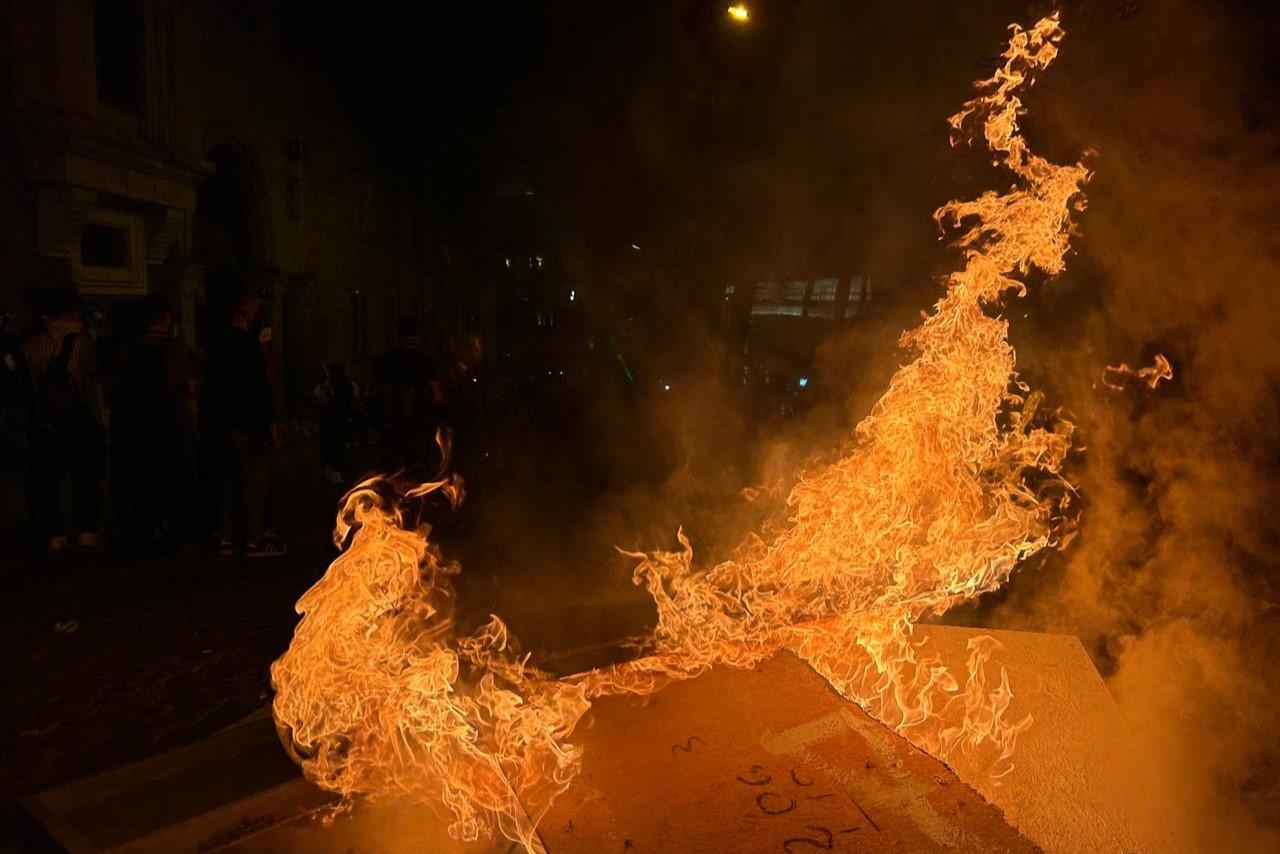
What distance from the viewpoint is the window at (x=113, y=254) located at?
9.61m

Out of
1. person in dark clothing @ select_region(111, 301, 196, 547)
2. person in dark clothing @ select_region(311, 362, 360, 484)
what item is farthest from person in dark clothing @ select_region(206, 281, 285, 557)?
person in dark clothing @ select_region(311, 362, 360, 484)

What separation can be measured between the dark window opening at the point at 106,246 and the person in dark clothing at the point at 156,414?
12.7ft

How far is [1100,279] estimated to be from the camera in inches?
225

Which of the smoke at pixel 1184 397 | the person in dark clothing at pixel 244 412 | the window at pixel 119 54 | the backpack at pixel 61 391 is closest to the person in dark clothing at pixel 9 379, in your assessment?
the backpack at pixel 61 391

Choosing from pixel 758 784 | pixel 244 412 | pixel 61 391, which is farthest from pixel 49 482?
pixel 758 784

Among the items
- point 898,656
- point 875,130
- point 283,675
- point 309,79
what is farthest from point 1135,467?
point 309,79

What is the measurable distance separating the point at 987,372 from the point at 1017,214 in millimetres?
1110

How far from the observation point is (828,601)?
14.2 ft

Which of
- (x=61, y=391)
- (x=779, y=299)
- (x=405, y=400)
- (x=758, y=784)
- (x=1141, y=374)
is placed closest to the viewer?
(x=758, y=784)

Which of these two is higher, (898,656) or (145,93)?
(145,93)

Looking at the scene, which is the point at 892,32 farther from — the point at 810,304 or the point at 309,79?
the point at 309,79

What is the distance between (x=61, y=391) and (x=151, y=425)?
2.33ft

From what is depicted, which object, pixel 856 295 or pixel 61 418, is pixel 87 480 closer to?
pixel 61 418

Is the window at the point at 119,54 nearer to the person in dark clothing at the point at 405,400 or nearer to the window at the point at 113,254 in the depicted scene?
the window at the point at 113,254
